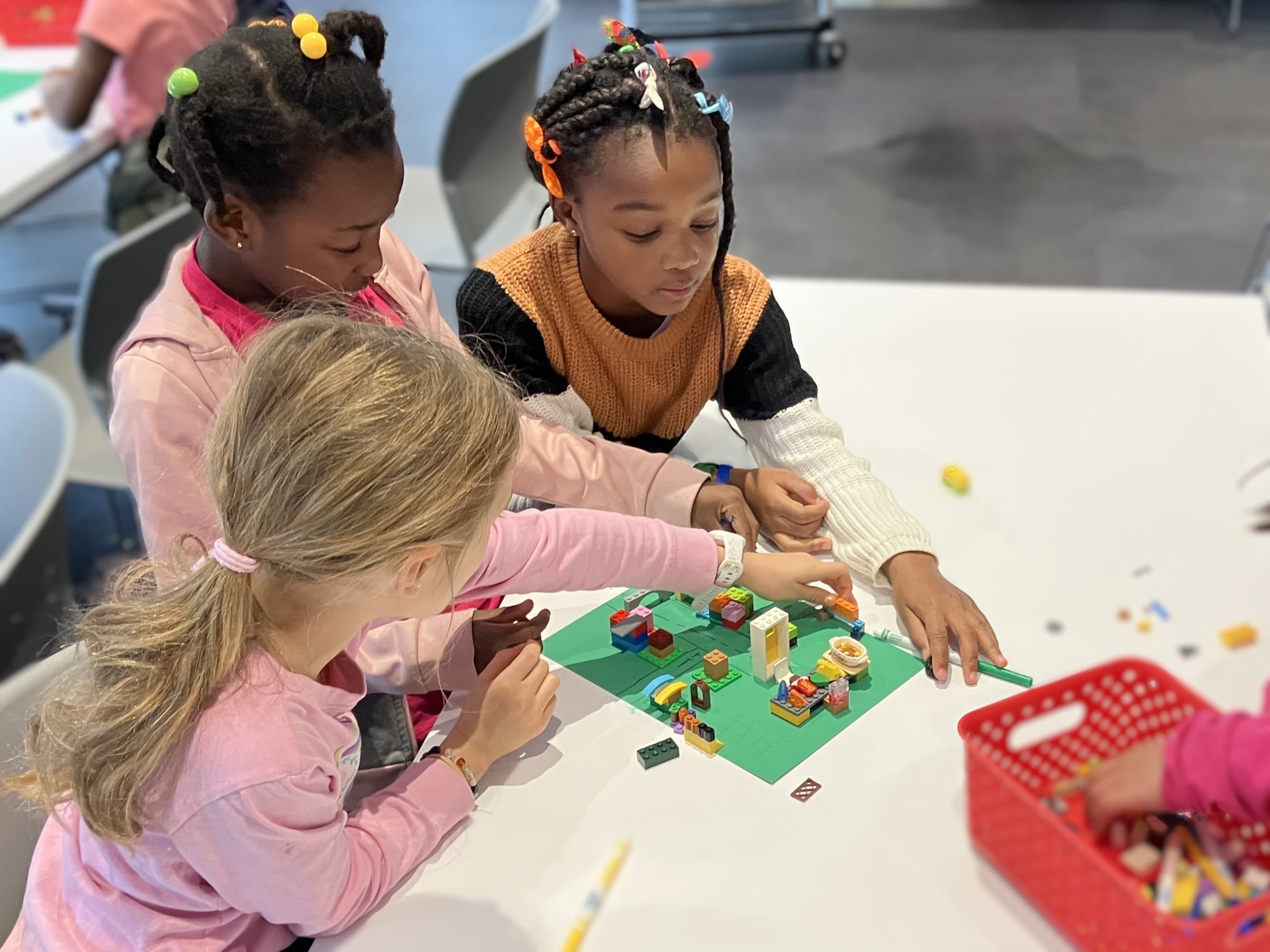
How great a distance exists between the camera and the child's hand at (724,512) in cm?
104

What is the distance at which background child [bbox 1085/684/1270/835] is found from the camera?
569mm

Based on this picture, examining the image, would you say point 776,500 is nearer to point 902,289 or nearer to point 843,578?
point 843,578

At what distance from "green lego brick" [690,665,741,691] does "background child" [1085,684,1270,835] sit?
1.02 ft

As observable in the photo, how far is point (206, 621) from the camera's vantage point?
0.70 meters

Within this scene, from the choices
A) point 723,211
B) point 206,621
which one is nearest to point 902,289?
point 723,211

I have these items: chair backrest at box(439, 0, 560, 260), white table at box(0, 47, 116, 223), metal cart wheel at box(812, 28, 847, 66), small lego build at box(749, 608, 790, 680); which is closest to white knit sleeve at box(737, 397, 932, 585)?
small lego build at box(749, 608, 790, 680)

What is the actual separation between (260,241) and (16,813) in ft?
1.48

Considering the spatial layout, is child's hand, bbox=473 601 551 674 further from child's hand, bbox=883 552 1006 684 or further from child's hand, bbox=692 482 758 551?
child's hand, bbox=883 552 1006 684

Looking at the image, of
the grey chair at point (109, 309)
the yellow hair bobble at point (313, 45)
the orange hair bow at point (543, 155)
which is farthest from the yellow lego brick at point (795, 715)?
the grey chair at point (109, 309)

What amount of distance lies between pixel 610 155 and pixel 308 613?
438mm

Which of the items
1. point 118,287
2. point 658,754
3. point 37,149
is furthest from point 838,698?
point 37,149

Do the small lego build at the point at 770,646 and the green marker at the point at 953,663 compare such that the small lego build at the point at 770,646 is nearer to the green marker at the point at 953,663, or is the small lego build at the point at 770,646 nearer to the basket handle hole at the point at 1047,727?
the green marker at the point at 953,663

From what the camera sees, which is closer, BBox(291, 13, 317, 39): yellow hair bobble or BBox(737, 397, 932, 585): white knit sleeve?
BBox(291, 13, 317, 39): yellow hair bobble

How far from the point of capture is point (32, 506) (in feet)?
4.35
